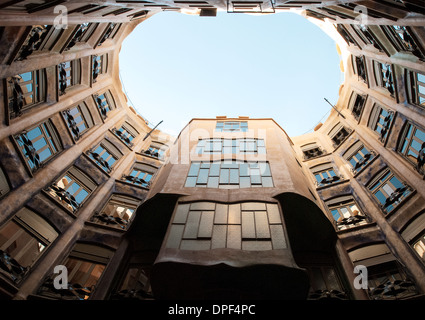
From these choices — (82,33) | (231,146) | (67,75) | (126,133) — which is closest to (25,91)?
(67,75)

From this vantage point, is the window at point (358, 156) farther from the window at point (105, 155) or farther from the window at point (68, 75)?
the window at point (68, 75)

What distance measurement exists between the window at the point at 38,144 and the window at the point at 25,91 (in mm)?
1144

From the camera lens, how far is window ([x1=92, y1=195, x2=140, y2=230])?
13580 mm

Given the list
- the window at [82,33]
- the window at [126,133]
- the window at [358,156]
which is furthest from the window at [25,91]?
the window at [358,156]

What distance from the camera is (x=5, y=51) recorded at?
9477mm

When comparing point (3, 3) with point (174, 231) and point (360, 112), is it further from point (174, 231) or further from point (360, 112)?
point (360, 112)

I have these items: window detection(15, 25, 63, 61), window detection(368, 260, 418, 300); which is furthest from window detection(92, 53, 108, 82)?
window detection(368, 260, 418, 300)

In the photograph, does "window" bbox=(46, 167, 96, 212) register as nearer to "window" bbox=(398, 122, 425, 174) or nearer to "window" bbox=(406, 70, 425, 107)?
"window" bbox=(398, 122, 425, 174)

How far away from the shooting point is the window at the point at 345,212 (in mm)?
13484

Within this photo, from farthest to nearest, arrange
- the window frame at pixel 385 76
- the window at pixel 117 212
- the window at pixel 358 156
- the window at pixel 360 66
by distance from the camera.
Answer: the window at pixel 360 66, the window at pixel 358 156, the window frame at pixel 385 76, the window at pixel 117 212

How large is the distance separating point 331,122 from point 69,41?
2081cm

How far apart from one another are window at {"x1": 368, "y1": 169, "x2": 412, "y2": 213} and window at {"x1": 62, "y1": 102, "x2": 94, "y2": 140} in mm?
18079

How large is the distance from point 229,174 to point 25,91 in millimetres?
11204

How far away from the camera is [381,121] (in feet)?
54.0
